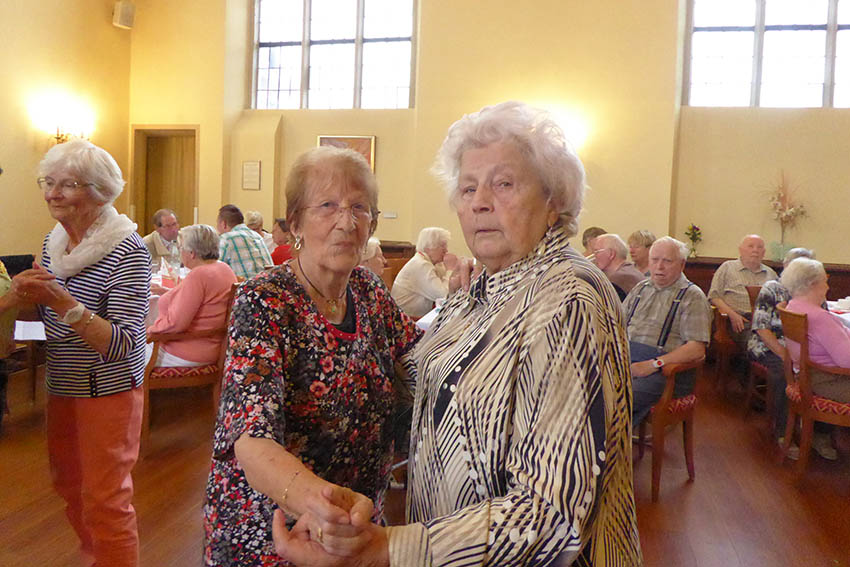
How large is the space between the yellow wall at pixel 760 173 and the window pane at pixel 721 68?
0.32 metres

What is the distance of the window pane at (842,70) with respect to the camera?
8.37m

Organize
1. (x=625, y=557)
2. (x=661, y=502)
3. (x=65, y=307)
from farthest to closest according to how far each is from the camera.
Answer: (x=661, y=502) < (x=65, y=307) < (x=625, y=557)

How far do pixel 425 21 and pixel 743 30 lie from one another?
4.13m

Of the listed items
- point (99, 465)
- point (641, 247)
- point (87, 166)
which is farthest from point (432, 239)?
point (99, 465)

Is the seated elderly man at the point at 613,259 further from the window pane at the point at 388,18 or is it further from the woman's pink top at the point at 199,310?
the window pane at the point at 388,18

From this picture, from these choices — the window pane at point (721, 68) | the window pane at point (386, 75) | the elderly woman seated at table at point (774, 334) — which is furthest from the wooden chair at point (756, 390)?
the window pane at point (386, 75)

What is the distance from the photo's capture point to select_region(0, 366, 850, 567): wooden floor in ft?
9.85

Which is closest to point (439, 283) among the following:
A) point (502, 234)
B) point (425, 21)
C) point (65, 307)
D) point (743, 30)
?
point (65, 307)

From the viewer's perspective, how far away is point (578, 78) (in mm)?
8422

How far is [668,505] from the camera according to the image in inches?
143

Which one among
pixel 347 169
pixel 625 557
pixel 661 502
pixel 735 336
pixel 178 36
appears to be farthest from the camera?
pixel 178 36

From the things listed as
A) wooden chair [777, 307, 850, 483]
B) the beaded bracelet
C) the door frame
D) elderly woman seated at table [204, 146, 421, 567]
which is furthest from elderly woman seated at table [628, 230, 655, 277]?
the door frame

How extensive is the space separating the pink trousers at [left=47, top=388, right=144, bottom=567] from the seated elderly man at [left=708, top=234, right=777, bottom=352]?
560 cm

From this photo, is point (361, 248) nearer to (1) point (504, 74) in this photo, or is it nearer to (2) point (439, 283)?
(2) point (439, 283)
